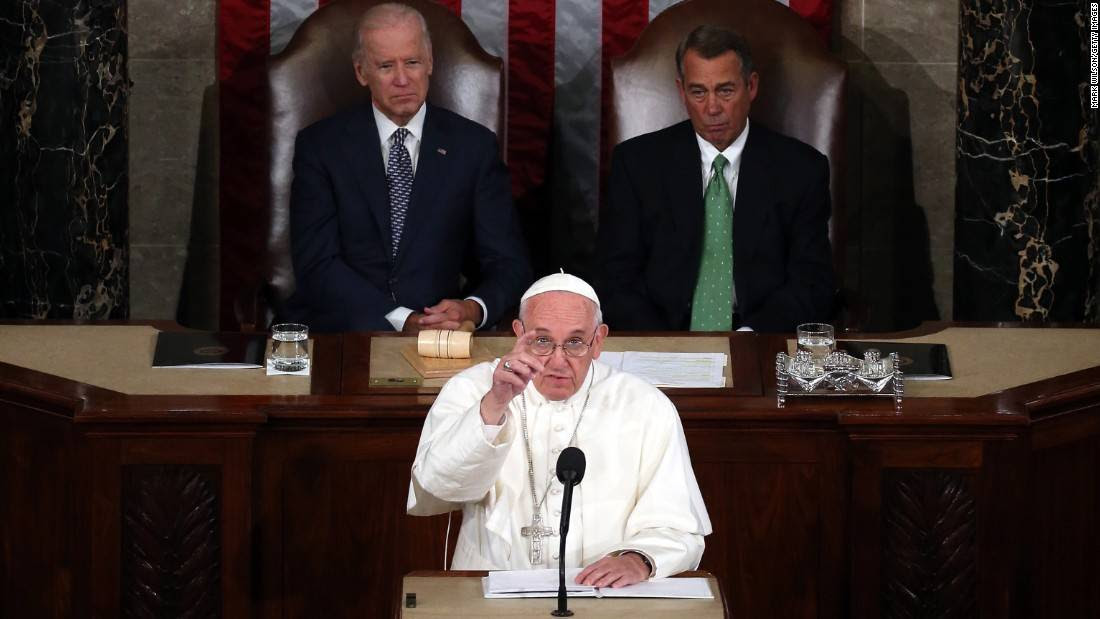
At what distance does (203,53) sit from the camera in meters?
6.71

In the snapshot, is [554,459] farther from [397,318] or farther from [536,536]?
[397,318]

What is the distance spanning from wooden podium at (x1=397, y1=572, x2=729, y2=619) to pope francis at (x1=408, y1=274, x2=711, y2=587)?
0.76 ft

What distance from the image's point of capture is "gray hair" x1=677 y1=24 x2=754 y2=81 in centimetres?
571

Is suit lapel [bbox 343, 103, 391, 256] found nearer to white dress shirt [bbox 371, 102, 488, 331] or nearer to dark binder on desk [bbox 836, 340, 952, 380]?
white dress shirt [bbox 371, 102, 488, 331]

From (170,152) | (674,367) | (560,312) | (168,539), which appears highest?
(170,152)

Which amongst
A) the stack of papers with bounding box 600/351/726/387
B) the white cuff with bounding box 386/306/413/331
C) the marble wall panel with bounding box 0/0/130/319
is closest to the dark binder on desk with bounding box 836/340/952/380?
the stack of papers with bounding box 600/351/726/387

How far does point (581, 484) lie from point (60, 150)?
10.4ft

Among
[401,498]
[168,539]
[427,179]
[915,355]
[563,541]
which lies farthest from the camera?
[427,179]

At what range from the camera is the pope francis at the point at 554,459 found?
3389 mm

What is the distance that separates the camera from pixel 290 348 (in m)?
4.41

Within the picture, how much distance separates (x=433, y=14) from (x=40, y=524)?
2506mm

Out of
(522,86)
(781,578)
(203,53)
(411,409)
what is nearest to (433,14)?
(522,86)

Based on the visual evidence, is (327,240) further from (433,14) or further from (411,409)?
(411,409)

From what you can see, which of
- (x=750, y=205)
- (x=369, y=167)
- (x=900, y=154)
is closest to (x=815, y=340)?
(x=750, y=205)
